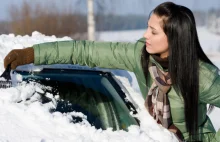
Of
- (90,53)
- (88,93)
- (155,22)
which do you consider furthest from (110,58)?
(155,22)

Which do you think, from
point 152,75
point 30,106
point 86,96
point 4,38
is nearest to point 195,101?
point 152,75

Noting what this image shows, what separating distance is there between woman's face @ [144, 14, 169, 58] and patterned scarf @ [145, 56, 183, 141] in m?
0.11

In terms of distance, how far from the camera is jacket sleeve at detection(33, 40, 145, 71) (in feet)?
8.05

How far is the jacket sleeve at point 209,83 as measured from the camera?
2270mm

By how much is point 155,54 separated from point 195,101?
13.6 inches

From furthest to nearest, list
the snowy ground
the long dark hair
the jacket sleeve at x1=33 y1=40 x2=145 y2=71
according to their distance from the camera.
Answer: the jacket sleeve at x1=33 y1=40 x2=145 y2=71 < the long dark hair < the snowy ground

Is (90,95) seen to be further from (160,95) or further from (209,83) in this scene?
(209,83)

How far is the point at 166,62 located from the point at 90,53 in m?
0.48

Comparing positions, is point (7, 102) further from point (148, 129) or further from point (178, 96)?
point (178, 96)

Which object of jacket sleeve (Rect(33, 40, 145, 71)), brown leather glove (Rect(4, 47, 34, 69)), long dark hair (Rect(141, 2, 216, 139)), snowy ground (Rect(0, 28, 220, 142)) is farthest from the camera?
jacket sleeve (Rect(33, 40, 145, 71))

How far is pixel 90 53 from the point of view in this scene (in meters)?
2.50

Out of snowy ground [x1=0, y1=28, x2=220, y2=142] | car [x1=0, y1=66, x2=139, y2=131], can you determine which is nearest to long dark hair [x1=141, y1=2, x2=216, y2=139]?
snowy ground [x1=0, y1=28, x2=220, y2=142]

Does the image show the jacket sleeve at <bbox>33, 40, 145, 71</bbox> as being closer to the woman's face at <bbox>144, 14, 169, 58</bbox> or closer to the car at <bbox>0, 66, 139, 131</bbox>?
the car at <bbox>0, 66, 139, 131</bbox>

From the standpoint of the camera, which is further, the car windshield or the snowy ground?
the car windshield
